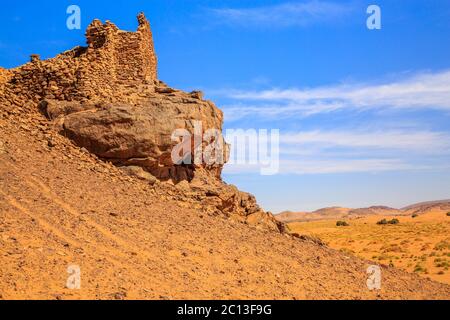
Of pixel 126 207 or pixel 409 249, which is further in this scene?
pixel 409 249

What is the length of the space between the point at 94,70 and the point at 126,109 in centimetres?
244

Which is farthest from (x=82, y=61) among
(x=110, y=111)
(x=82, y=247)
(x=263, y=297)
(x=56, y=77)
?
(x=263, y=297)

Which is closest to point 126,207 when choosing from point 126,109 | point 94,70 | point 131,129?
point 131,129

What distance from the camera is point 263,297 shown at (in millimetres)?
10016

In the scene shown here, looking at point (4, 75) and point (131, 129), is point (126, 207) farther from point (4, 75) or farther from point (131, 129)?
point (4, 75)

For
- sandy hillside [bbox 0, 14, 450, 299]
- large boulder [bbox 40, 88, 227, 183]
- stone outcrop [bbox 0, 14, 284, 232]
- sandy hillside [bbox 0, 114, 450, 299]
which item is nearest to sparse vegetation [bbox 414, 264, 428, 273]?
sandy hillside [bbox 0, 14, 450, 299]

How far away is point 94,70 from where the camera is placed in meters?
17.2

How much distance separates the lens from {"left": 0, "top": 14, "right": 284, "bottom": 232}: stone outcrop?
15727 millimetres

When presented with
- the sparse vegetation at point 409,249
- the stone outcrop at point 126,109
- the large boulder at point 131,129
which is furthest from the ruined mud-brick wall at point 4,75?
the sparse vegetation at point 409,249

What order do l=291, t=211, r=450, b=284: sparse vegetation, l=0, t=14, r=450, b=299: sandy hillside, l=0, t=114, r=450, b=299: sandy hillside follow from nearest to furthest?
l=0, t=114, r=450, b=299: sandy hillside, l=0, t=14, r=450, b=299: sandy hillside, l=291, t=211, r=450, b=284: sparse vegetation

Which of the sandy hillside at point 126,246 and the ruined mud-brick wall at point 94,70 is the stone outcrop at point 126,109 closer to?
the ruined mud-brick wall at point 94,70

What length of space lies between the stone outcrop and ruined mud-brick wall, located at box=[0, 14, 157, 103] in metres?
0.04

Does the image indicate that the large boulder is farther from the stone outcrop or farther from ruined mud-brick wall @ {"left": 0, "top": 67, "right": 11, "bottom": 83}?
ruined mud-brick wall @ {"left": 0, "top": 67, "right": 11, "bottom": 83}
